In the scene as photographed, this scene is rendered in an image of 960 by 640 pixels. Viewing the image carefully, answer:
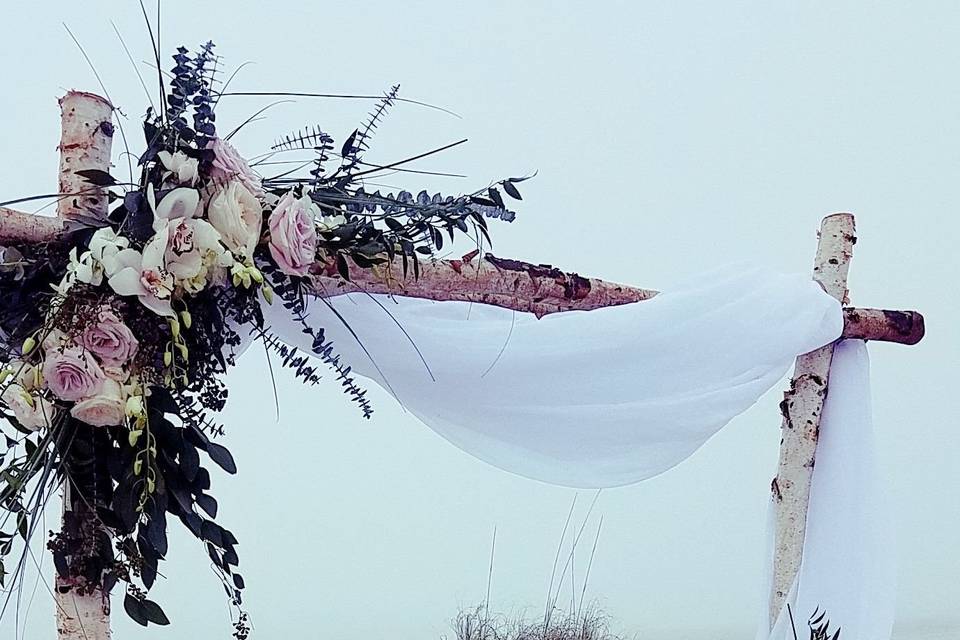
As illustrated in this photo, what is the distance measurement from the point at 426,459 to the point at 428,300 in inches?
56.3

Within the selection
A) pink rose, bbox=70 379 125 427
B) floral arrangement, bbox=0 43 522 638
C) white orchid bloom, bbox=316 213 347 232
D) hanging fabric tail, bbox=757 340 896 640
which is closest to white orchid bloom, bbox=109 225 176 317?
floral arrangement, bbox=0 43 522 638

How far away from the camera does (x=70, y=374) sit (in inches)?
51.0

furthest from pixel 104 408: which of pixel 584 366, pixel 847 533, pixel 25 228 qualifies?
pixel 847 533

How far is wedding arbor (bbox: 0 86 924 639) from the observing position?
4.59 feet

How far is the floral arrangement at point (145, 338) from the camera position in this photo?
1.32 m

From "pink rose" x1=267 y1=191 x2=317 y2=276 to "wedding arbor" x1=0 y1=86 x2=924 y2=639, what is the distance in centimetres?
8

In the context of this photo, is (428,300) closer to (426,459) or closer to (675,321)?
(675,321)

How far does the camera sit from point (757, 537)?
334 cm

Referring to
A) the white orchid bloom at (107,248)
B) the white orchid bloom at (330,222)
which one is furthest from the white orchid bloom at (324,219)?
the white orchid bloom at (107,248)

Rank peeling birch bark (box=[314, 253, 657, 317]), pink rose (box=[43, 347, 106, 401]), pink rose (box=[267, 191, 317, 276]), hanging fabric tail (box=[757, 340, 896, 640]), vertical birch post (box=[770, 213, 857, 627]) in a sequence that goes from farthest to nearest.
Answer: vertical birch post (box=[770, 213, 857, 627])
hanging fabric tail (box=[757, 340, 896, 640])
peeling birch bark (box=[314, 253, 657, 317])
pink rose (box=[267, 191, 317, 276])
pink rose (box=[43, 347, 106, 401])

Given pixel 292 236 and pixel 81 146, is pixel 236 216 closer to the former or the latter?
pixel 292 236

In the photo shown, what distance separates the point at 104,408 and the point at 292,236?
0.98ft

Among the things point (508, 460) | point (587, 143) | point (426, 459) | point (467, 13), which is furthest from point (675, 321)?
point (467, 13)

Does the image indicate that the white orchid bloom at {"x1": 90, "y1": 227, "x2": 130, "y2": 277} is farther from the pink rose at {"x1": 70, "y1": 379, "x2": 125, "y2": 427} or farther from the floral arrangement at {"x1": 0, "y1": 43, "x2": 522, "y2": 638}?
the pink rose at {"x1": 70, "y1": 379, "x2": 125, "y2": 427}
